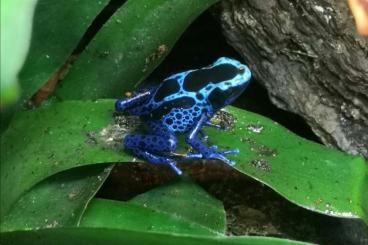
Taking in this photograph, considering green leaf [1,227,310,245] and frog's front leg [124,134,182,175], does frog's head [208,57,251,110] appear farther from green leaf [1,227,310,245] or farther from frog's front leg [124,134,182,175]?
green leaf [1,227,310,245]

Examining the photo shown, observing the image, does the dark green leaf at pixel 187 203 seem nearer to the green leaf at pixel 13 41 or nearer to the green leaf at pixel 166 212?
the green leaf at pixel 166 212

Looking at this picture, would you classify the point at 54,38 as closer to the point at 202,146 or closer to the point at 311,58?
the point at 202,146

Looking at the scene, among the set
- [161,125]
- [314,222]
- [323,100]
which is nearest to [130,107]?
[161,125]

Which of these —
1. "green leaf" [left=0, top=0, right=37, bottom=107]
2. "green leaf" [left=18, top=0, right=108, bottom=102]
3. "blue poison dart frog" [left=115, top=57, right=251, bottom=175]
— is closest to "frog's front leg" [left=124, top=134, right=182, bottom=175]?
"blue poison dart frog" [left=115, top=57, right=251, bottom=175]

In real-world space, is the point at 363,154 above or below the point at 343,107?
below

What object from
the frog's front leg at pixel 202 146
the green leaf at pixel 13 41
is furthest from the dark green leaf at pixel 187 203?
the green leaf at pixel 13 41

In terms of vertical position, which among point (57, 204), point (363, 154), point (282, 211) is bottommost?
point (282, 211)

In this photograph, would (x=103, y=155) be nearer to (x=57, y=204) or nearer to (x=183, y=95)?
(x=57, y=204)
